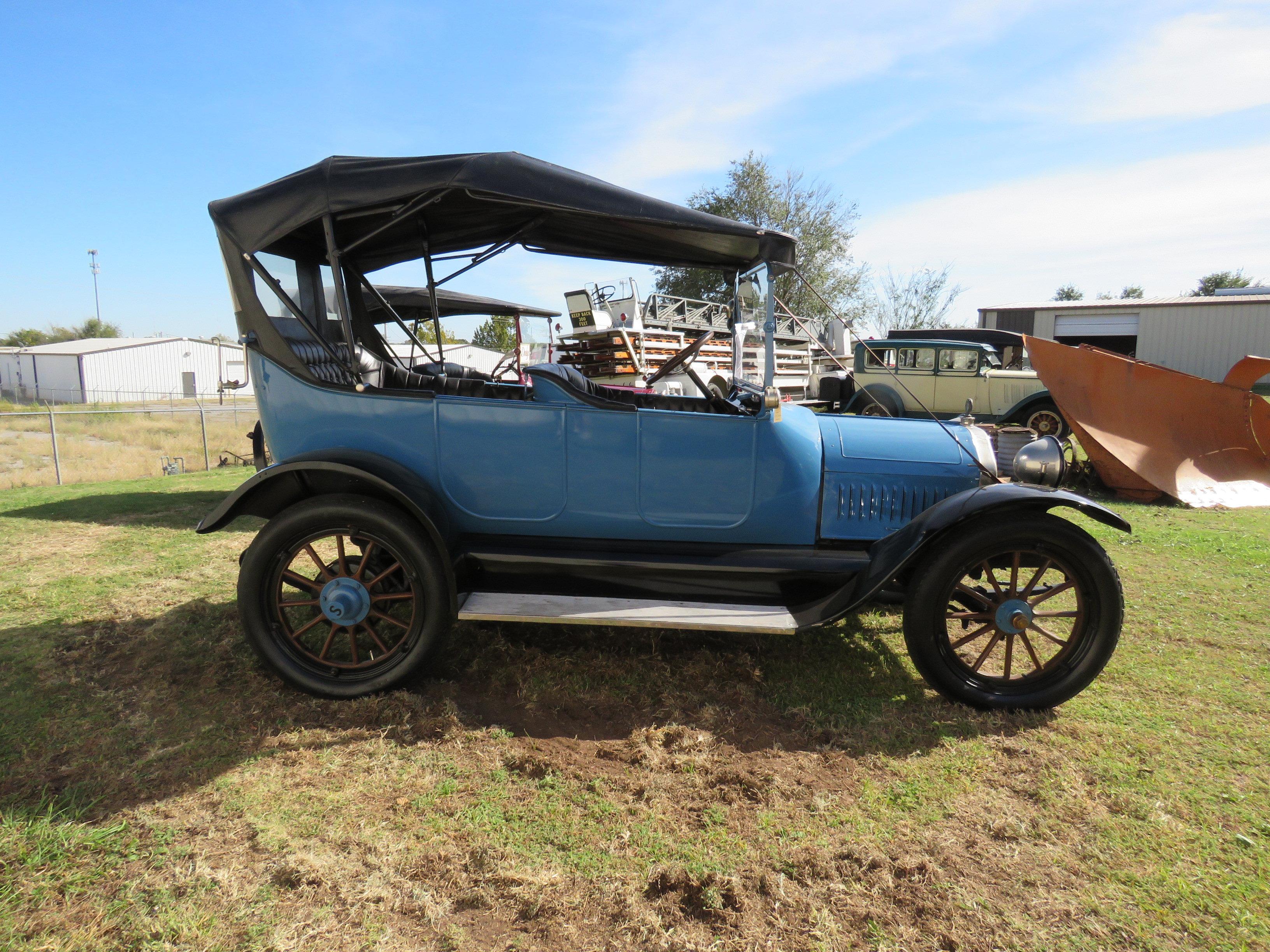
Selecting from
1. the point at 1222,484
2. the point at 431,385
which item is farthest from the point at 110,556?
the point at 1222,484

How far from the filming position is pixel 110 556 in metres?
5.33

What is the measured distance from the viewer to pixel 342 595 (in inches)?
121

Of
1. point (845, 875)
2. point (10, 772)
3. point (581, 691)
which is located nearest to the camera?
point (845, 875)

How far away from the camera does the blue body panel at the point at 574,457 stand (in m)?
3.22

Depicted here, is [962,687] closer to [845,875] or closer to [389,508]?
[845,875]

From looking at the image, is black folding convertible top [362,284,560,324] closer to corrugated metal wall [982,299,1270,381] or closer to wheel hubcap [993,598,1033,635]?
wheel hubcap [993,598,1033,635]

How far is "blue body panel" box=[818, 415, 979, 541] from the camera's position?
3.40m

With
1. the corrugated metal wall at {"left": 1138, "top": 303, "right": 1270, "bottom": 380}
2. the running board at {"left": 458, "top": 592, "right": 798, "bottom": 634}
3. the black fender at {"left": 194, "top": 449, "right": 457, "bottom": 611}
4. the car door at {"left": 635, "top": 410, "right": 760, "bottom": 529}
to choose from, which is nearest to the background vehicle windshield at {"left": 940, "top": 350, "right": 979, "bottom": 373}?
the car door at {"left": 635, "top": 410, "right": 760, "bottom": 529}

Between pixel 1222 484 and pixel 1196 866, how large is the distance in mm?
7338

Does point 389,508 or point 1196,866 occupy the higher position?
point 389,508

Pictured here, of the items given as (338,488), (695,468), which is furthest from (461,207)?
(695,468)

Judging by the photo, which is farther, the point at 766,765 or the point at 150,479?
the point at 150,479

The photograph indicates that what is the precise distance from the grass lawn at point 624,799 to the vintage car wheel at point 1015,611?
0.51 feet

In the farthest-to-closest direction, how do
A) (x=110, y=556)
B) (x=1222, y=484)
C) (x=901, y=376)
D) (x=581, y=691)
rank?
(x=901, y=376) → (x=1222, y=484) → (x=110, y=556) → (x=581, y=691)
